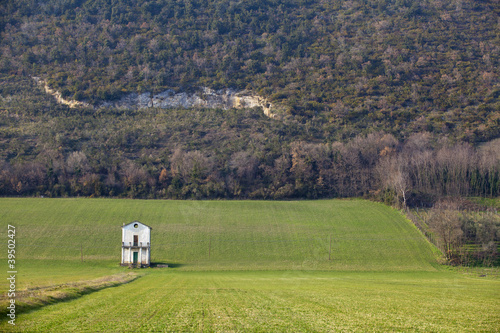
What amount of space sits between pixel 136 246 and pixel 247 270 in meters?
10.1

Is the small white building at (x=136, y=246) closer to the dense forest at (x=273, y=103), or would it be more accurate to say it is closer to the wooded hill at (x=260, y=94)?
the wooded hill at (x=260, y=94)

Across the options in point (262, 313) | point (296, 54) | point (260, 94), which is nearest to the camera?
point (262, 313)

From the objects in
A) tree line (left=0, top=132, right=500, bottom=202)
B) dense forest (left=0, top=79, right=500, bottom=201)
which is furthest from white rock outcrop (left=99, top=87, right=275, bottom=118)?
tree line (left=0, top=132, right=500, bottom=202)

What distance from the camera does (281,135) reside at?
→ 74125 millimetres

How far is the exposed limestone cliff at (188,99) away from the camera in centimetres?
9044

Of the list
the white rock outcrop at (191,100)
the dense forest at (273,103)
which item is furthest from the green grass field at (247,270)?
the white rock outcrop at (191,100)

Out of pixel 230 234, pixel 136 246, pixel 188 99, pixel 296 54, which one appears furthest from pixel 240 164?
pixel 296 54

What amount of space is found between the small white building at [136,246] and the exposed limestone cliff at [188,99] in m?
57.2

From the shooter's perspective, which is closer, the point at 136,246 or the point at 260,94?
the point at 136,246

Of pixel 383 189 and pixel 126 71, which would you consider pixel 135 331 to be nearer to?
pixel 383 189

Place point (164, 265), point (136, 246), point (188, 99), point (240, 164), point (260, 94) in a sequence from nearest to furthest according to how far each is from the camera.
A: point (164, 265) < point (136, 246) < point (240, 164) < point (260, 94) < point (188, 99)

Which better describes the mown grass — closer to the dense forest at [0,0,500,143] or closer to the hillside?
the hillside

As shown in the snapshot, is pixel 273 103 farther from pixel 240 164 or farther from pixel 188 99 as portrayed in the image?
pixel 240 164

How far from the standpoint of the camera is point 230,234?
143 ft
